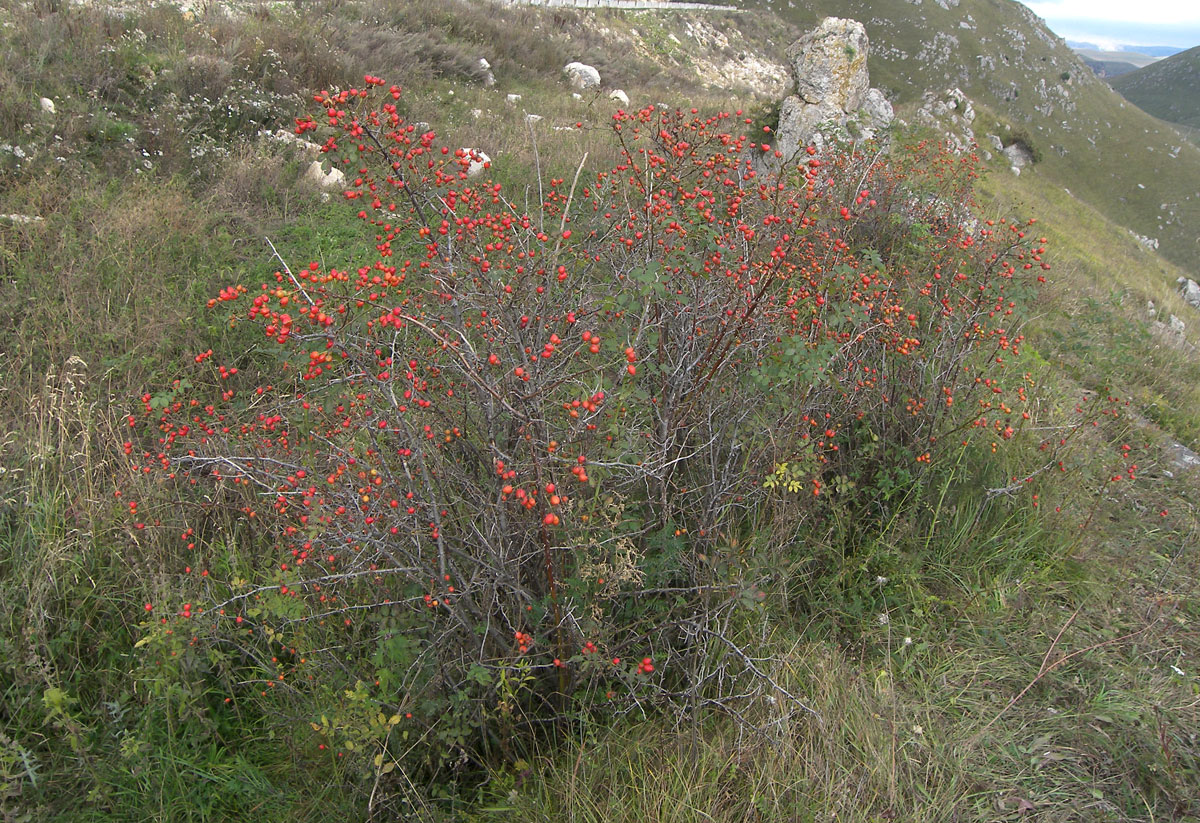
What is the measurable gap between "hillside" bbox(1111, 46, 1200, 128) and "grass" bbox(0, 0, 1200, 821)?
418ft

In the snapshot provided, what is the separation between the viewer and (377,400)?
2.27 metres

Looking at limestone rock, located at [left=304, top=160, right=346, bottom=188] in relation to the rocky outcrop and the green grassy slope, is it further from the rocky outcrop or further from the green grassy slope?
the green grassy slope

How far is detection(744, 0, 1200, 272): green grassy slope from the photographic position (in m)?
42.8

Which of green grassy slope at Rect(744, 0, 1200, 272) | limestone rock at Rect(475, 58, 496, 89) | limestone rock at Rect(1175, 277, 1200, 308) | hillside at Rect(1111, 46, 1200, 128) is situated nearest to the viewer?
limestone rock at Rect(475, 58, 496, 89)

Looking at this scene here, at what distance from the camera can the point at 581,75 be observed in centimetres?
1228

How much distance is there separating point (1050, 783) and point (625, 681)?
1549 millimetres

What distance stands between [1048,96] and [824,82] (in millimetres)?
60325

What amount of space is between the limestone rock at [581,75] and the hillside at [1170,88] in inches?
4736

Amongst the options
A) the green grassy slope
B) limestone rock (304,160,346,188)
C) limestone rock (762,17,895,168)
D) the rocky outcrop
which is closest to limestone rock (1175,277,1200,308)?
the rocky outcrop

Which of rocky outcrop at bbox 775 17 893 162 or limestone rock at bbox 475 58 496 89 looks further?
limestone rock at bbox 475 58 496 89

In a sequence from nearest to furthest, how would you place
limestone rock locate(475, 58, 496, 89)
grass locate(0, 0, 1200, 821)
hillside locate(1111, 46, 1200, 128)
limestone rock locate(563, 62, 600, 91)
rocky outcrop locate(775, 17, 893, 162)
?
grass locate(0, 0, 1200, 821), rocky outcrop locate(775, 17, 893, 162), limestone rock locate(475, 58, 496, 89), limestone rock locate(563, 62, 600, 91), hillside locate(1111, 46, 1200, 128)

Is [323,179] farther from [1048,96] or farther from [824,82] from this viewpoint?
[1048,96]

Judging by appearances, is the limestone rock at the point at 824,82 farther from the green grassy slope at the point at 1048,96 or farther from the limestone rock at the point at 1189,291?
the green grassy slope at the point at 1048,96

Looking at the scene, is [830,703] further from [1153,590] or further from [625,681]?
[1153,590]
